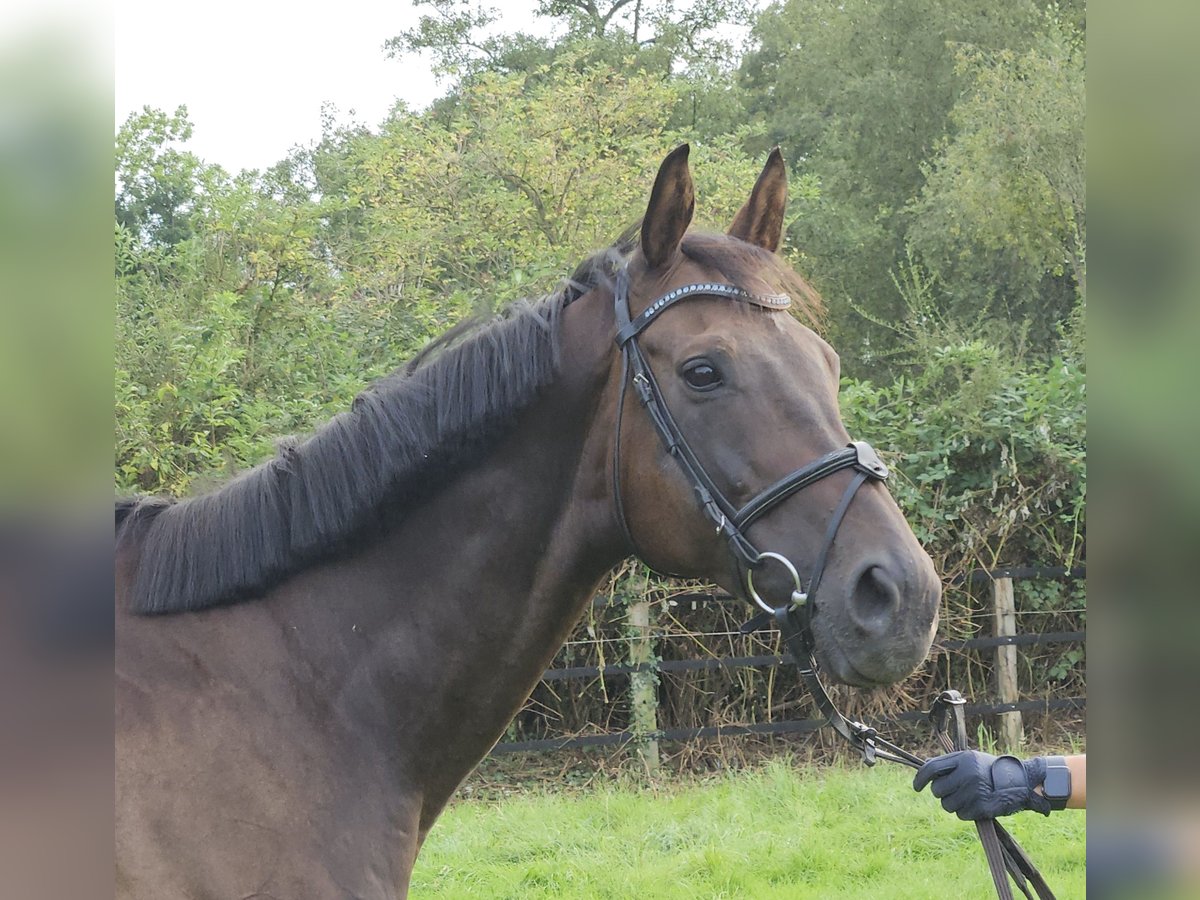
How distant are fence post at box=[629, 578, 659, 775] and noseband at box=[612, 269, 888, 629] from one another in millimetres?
4726

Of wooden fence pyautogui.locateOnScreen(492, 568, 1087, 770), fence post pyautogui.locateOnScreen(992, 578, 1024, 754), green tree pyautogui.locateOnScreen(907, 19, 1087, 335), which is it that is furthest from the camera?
green tree pyautogui.locateOnScreen(907, 19, 1087, 335)

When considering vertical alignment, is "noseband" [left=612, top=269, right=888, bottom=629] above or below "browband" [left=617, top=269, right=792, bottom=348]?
below

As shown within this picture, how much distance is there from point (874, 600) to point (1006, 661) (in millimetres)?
6211

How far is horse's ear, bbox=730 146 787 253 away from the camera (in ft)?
8.27

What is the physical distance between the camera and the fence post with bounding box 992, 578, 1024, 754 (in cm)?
738

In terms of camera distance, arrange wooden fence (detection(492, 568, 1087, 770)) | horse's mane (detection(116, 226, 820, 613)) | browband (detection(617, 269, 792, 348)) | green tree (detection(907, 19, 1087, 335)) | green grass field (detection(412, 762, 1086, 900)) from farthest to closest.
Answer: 1. green tree (detection(907, 19, 1087, 335))
2. wooden fence (detection(492, 568, 1087, 770))
3. green grass field (detection(412, 762, 1086, 900))
4. browband (detection(617, 269, 792, 348))
5. horse's mane (detection(116, 226, 820, 613))

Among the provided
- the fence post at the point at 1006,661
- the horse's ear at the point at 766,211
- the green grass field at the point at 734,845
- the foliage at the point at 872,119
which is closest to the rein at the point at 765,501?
the horse's ear at the point at 766,211

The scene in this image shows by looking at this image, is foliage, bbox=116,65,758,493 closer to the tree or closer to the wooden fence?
the tree

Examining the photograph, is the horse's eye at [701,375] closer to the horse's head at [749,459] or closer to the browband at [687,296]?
the horse's head at [749,459]

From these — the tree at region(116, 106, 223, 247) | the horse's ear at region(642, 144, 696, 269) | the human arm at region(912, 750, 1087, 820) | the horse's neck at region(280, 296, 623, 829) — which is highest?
the tree at region(116, 106, 223, 247)

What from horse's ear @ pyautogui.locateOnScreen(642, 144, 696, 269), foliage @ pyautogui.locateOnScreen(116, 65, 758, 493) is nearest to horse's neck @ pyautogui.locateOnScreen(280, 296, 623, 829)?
horse's ear @ pyautogui.locateOnScreen(642, 144, 696, 269)

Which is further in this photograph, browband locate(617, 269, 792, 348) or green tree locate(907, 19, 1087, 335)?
green tree locate(907, 19, 1087, 335)

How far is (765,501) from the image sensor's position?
6.58ft

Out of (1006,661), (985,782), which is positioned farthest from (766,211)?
(1006,661)
